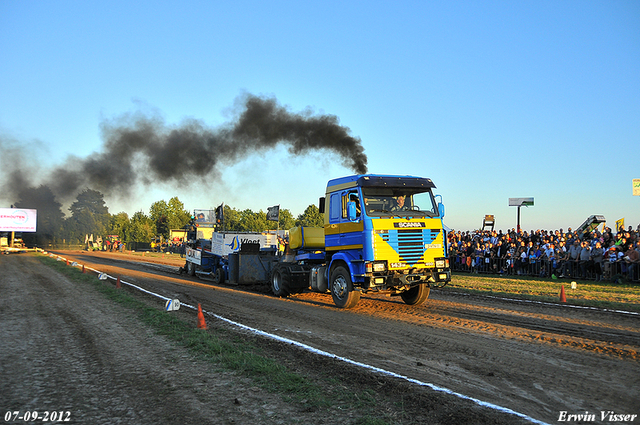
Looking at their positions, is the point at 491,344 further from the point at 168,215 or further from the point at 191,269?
the point at 168,215

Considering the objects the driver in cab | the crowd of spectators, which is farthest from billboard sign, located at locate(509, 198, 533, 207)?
the driver in cab

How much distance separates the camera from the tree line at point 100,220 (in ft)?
222

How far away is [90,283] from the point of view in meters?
17.8

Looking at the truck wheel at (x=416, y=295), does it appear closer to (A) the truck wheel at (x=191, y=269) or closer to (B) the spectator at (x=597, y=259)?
(B) the spectator at (x=597, y=259)

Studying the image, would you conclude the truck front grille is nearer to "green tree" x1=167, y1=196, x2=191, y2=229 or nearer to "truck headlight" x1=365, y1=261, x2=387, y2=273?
"truck headlight" x1=365, y1=261, x2=387, y2=273

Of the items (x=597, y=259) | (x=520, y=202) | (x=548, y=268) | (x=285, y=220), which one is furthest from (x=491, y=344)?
(x=285, y=220)

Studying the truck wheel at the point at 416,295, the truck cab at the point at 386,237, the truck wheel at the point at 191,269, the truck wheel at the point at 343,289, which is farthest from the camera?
the truck wheel at the point at 191,269

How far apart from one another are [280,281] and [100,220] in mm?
90458

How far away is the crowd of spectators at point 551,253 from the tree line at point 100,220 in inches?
1304

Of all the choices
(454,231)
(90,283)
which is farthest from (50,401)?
(454,231)

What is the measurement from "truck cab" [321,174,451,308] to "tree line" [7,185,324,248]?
45372 millimetres

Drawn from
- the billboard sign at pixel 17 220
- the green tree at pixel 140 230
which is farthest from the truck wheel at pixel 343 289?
the green tree at pixel 140 230

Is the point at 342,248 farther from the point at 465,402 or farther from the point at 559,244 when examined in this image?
the point at 559,244

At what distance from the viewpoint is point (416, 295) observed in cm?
1230
